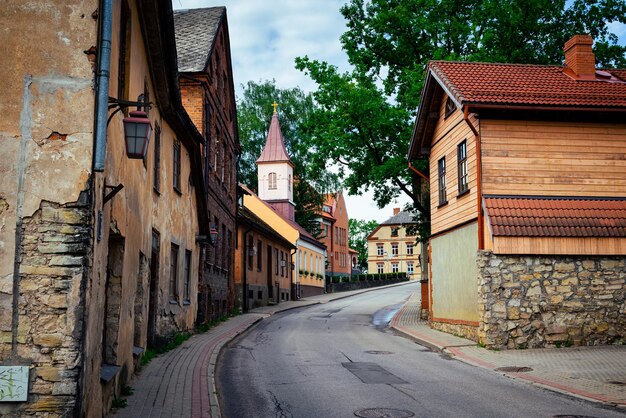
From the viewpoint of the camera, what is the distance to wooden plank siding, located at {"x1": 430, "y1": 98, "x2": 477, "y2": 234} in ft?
58.0

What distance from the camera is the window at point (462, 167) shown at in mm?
18453

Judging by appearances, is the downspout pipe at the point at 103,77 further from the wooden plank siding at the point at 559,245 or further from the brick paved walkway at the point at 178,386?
the wooden plank siding at the point at 559,245

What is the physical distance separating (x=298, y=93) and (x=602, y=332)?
42.6 meters

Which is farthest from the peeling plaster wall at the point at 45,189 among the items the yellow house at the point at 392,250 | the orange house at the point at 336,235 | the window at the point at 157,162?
the yellow house at the point at 392,250

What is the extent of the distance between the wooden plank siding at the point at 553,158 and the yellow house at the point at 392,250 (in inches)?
3410

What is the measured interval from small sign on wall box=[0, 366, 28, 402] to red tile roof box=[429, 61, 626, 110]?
43.9 ft

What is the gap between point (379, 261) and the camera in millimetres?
107500

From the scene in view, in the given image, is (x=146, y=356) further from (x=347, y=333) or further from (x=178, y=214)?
(x=347, y=333)

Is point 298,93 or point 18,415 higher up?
point 298,93

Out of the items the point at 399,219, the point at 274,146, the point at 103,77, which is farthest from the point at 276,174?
the point at 399,219

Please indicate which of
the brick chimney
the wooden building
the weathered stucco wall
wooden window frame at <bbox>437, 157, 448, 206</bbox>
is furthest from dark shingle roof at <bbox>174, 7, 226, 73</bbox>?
the brick chimney

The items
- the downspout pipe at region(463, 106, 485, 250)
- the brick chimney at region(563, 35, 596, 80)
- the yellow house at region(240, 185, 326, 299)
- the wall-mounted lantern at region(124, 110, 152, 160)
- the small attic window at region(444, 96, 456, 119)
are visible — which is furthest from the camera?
the yellow house at region(240, 185, 326, 299)

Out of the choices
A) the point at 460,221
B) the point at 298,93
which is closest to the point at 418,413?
the point at 460,221

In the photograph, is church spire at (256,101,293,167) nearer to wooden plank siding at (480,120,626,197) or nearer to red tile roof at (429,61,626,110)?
red tile roof at (429,61,626,110)
